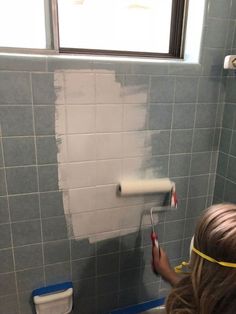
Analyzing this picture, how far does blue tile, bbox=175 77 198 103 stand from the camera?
1312mm

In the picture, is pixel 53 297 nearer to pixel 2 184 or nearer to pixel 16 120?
pixel 2 184

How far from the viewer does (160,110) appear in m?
1.31

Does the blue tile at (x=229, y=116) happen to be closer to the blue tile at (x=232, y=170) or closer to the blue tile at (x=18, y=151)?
the blue tile at (x=232, y=170)

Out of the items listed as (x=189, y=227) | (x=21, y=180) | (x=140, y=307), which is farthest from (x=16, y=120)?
(x=140, y=307)

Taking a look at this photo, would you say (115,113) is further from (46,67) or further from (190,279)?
(190,279)

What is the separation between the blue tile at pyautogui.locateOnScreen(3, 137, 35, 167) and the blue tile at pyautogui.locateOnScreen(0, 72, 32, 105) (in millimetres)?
153

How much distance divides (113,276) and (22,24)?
1.30m

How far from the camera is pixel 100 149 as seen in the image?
1266 mm

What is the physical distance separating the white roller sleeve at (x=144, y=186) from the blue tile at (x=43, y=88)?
51 cm

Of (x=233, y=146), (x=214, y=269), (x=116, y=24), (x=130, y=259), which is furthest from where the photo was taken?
(x=130, y=259)

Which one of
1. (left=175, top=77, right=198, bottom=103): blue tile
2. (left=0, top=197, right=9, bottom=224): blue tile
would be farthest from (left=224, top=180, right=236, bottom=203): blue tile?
(left=0, top=197, right=9, bottom=224): blue tile

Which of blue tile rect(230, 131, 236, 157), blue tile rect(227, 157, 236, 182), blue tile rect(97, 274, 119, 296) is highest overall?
blue tile rect(230, 131, 236, 157)

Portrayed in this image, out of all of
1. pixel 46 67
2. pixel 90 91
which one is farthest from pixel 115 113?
pixel 46 67

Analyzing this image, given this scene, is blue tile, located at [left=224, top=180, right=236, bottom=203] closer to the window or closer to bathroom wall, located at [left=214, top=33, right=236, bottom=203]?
bathroom wall, located at [left=214, top=33, right=236, bottom=203]
